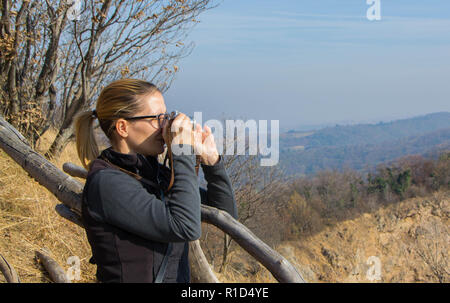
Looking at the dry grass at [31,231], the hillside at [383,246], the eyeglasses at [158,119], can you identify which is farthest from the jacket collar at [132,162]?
the hillside at [383,246]

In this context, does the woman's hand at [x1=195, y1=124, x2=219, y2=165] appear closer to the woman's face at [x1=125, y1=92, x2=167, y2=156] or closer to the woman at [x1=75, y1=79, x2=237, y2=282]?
the woman at [x1=75, y1=79, x2=237, y2=282]

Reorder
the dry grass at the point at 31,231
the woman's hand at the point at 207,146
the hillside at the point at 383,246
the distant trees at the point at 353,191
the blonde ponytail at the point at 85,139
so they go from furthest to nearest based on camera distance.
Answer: the distant trees at the point at 353,191 → the hillside at the point at 383,246 → the dry grass at the point at 31,231 → the blonde ponytail at the point at 85,139 → the woman's hand at the point at 207,146

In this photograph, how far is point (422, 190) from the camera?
4775 cm

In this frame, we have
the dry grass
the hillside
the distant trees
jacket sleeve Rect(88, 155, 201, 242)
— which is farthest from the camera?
the distant trees

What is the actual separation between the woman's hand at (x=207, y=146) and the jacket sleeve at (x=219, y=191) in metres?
0.06

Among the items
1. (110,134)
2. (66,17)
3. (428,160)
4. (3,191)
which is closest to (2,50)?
(66,17)

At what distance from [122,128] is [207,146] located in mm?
307

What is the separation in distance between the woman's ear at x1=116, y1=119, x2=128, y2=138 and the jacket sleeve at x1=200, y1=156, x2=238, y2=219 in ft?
1.17

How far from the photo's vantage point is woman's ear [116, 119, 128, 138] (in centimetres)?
144

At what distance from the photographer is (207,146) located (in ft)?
5.02

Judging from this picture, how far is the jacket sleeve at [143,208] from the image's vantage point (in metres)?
1.26

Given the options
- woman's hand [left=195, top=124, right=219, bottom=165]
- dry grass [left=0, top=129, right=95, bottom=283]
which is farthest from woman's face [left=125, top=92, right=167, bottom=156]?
dry grass [left=0, top=129, right=95, bottom=283]

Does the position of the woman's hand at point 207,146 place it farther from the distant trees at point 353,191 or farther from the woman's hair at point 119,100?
the distant trees at point 353,191
